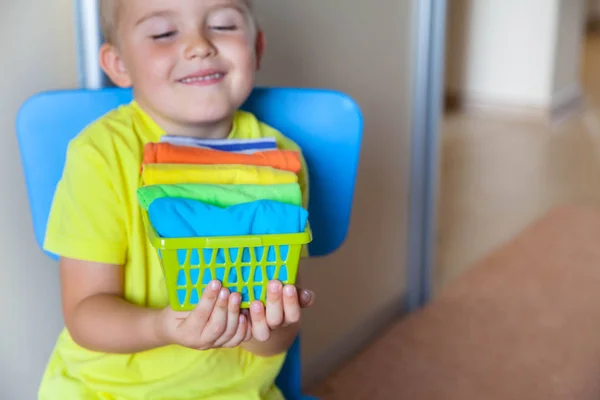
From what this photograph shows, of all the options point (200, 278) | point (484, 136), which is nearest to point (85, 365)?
point (200, 278)

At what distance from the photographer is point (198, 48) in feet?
2.74

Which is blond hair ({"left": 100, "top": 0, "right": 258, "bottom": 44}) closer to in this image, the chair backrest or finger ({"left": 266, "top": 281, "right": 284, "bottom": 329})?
the chair backrest

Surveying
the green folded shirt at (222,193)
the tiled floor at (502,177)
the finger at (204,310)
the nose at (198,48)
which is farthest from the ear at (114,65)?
the tiled floor at (502,177)

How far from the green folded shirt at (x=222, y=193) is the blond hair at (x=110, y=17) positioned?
27 centimetres

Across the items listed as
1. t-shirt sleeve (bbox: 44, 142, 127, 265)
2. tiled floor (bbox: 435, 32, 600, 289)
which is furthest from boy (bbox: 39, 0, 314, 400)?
tiled floor (bbox: 435, 32, 600, 289)

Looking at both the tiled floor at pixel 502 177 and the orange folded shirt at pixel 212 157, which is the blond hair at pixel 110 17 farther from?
the tiled floor at pixel 502 177

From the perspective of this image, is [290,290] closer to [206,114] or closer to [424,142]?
[206,114]

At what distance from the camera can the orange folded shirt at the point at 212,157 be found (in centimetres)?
77

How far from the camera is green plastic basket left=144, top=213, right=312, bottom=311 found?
678mm

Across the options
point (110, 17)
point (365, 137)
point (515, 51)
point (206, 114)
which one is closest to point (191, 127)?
point (206, 114)

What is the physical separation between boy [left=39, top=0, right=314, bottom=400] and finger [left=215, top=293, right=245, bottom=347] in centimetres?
6

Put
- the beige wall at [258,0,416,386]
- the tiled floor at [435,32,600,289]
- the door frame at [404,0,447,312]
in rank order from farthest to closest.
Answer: the tiled floor at [435,32,600,289] → the door frame at [404,0,447,312] → the beige wall at [258,0,416,386]

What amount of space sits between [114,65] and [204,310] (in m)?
0.38

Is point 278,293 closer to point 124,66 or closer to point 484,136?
point 124,66
